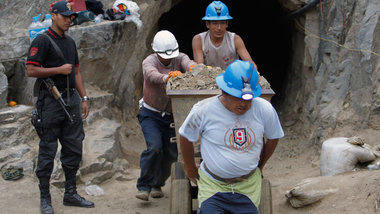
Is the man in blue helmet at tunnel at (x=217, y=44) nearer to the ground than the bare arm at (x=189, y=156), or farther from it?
farther from it

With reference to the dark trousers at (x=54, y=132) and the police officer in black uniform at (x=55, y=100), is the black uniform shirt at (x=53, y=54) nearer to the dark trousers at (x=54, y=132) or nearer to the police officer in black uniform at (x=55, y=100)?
the police officer in black uniform at (x=55, y=100)

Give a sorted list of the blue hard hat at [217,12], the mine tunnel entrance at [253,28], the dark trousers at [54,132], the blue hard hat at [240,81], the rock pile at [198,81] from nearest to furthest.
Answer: the blue hard hat at [240,81], the rock pile at [198,81], the dark trousers at [54,132], the blue hard hat at [217,12], the mine tunnel entrance at [253,28]

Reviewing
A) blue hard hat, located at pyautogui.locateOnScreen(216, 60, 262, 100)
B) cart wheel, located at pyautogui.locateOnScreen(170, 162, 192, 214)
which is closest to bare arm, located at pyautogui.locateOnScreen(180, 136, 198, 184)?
cart wheel, located at pyautogui.locateOnScreen(170, 162, 192, 214)

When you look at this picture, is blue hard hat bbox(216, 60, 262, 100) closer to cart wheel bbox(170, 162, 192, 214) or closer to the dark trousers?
cart wheel bbox(170, 162, 192, 214)

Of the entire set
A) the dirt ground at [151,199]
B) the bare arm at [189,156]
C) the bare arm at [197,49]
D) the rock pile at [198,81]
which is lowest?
the dirt ground at [151,199]

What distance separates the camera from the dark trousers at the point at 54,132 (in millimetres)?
4570

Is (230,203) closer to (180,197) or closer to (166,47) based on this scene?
(180,197)

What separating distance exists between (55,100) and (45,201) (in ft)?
3.45

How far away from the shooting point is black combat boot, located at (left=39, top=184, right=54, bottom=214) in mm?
4680

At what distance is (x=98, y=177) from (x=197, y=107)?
3.45 metres

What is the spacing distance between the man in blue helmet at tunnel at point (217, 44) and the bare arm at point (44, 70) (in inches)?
55.2

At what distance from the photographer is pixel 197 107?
3.13 m

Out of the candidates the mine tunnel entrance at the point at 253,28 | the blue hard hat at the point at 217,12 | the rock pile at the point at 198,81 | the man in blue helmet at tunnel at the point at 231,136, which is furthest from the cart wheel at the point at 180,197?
the mine tunnel entrance at the point at 253,28

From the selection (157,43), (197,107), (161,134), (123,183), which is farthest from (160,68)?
(123,183)
